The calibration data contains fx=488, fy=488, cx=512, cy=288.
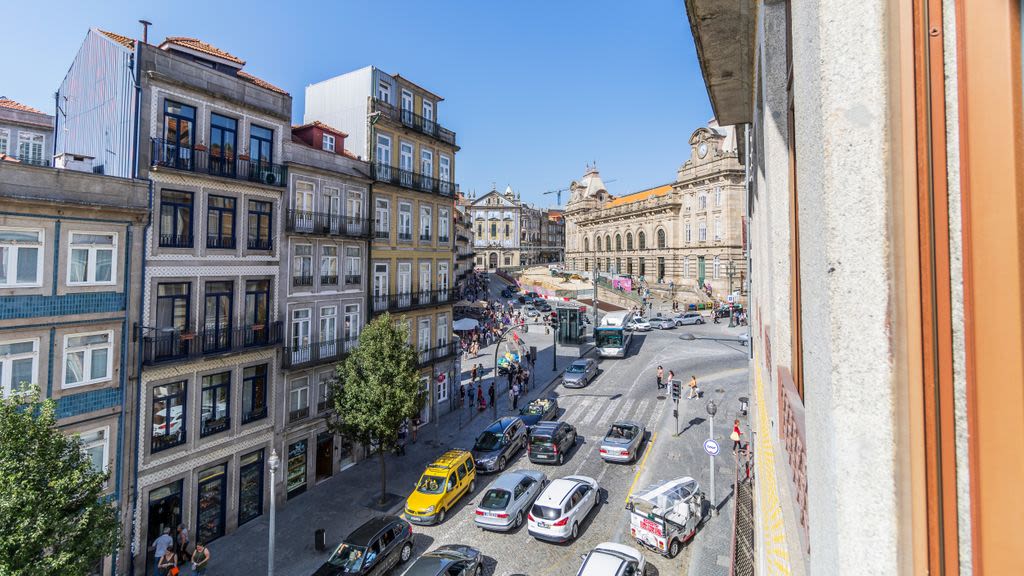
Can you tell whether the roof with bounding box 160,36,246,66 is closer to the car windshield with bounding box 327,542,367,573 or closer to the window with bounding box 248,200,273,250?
the window with bounding box 248,200,273,250

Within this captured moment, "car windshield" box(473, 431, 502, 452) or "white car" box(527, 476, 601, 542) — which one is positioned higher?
"car windshield" box(473, 431, 502, 452)

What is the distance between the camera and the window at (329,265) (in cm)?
2023

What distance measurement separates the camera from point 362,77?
23.7 m

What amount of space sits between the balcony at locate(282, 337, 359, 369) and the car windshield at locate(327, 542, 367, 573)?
756 centimetres

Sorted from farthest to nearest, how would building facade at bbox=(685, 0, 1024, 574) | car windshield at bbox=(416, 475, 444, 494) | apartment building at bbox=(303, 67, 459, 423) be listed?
1. apartment building at bbox=(303, 67, 459, 423)
2. car windshield at bbox=(416, 475, 444, 494)
3. building facade at bbox=(685, 0, 1024, 574)

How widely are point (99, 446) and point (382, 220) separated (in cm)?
1347

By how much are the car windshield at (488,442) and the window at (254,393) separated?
8.42 meters

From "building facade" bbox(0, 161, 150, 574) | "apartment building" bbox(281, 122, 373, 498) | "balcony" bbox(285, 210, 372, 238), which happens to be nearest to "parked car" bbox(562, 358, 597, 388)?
"apartment building" bbox(281, 122, 373, 498)

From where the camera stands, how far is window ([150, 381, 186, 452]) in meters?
14.7

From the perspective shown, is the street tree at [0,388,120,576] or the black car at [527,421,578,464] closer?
the street tree at [0,388,120,576]

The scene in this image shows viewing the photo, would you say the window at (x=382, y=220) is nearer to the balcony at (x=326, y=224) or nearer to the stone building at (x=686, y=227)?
the balcony at (x=326, y=224)

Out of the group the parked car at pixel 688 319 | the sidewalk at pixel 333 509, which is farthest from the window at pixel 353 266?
the parked car at pixel 688 319

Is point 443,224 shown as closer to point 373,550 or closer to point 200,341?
point 200,341

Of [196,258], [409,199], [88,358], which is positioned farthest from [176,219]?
[409,199]
